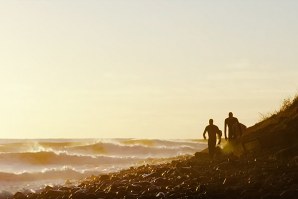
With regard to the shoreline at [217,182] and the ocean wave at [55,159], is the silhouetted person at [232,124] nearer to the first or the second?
the shoreline at [217,182]

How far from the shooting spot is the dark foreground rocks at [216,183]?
19.7m

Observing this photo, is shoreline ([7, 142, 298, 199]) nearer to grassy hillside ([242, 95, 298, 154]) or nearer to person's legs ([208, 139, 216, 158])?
grassy hillside ([242, 95, 298, 154])

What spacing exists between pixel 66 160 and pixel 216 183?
147ft

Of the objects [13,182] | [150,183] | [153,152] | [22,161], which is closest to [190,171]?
[150,183]

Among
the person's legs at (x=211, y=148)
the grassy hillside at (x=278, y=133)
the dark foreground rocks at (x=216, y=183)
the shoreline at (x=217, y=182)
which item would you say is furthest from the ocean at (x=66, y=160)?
the grassy hillside at (x=278, y=133)

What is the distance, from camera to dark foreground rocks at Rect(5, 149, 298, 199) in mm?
19672

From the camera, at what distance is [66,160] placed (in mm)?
64875

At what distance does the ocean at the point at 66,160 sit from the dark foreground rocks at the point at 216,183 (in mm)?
12486

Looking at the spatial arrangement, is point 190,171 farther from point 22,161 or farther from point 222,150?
point 22,161

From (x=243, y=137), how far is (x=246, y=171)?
7.70 meters

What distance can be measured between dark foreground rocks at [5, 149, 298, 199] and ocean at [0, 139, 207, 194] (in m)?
12.5

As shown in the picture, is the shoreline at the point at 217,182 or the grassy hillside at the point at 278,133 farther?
the grassy hillside at the point at 278,133

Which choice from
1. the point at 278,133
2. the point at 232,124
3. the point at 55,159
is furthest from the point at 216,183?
the point at 55,159

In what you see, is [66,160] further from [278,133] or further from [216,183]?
[216,183]
